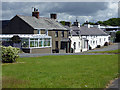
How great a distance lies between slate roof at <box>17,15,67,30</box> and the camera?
4926 cm

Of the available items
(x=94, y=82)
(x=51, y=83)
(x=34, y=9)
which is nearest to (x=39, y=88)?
(x=51, y=83)

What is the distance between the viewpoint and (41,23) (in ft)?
168

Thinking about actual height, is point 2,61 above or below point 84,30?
below

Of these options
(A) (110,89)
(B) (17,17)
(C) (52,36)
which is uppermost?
(B) (17,17)

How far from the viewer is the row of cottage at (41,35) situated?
4466cm

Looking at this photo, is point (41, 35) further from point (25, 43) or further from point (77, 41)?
point (77, 41)

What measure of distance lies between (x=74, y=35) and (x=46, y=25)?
1077 centimetres

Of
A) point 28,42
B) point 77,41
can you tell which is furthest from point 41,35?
point 77,41

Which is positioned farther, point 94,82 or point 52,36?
point 52,36

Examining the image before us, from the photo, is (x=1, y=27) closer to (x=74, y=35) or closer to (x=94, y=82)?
(x=74, y=35)

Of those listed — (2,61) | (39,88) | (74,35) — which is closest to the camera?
(39,88)

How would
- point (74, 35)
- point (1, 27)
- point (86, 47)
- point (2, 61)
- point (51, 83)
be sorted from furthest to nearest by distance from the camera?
1. point (86, 47)
2. point (74, 35)
3. point (1, 27)
4. point (2, 61)
5. point (51, 83)

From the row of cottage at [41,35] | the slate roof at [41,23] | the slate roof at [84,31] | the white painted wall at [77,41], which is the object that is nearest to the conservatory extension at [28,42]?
the row of cottage at [41,35]

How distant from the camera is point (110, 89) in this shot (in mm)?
11617
